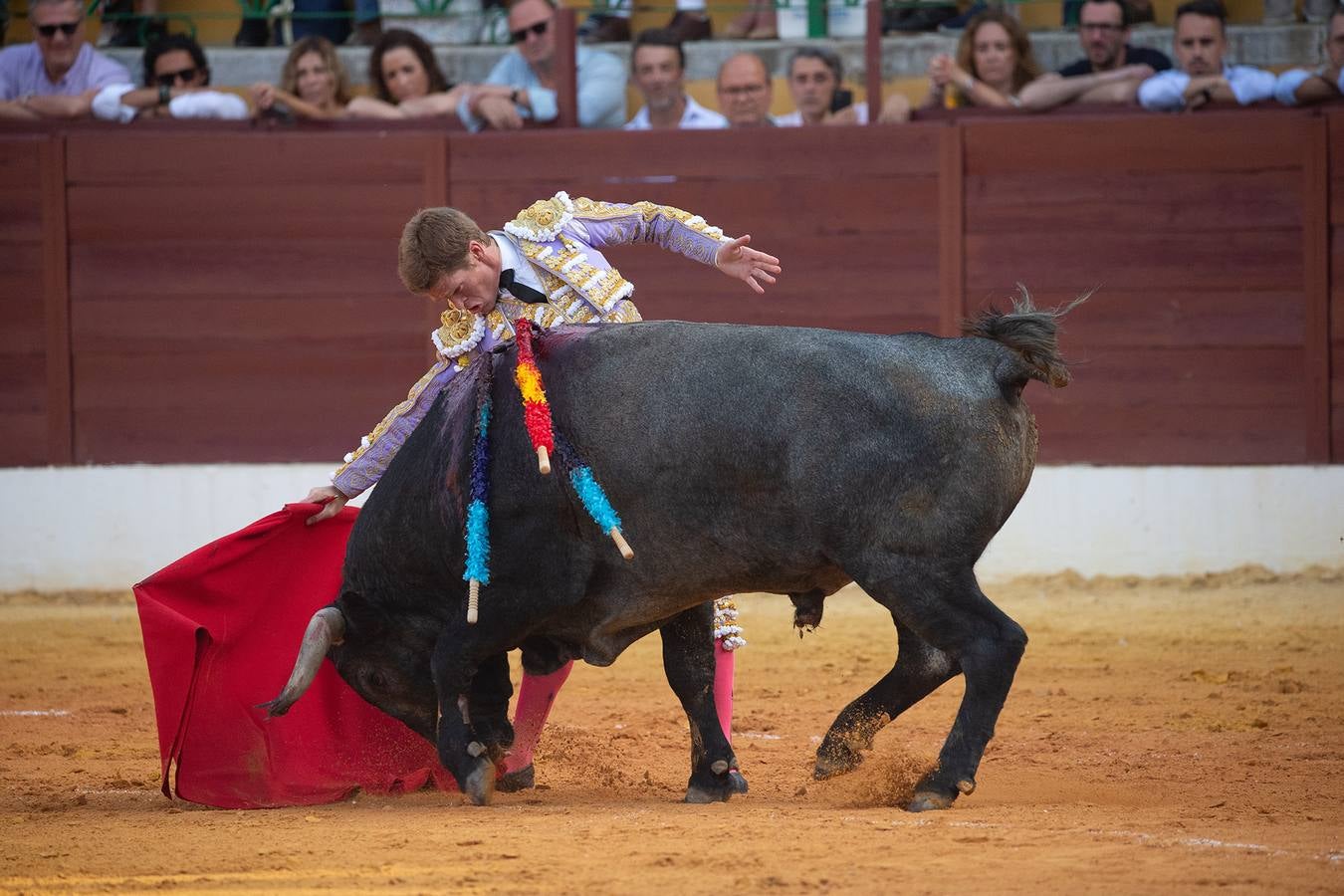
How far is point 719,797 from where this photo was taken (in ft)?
13.3

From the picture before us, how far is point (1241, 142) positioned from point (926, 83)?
1.65 m

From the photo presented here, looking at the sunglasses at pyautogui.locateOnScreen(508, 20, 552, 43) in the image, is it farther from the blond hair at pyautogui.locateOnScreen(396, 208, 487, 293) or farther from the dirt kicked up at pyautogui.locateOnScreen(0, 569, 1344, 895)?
the blond hair at pyautogui.locateOnScreen(396, 208, 487, 293)

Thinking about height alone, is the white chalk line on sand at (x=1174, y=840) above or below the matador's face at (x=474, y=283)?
below

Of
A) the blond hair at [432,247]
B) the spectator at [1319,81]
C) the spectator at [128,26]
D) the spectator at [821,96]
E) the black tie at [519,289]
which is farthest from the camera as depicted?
the spectator at [128,26]

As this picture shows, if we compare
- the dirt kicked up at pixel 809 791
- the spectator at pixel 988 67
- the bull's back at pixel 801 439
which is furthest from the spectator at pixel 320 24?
the bull's back at pixel 801 439

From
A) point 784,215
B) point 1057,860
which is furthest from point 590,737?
point 784,215

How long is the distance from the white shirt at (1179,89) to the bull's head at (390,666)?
4.76 m

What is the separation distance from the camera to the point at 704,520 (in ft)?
12.6

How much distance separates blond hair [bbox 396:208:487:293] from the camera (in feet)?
13.1

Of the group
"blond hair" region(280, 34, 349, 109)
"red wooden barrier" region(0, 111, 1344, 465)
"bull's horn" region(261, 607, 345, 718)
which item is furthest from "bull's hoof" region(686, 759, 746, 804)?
"blond hair" region(280, 34, 349, 109)

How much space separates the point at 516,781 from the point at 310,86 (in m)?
4.76

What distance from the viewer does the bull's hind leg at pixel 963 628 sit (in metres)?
3.68

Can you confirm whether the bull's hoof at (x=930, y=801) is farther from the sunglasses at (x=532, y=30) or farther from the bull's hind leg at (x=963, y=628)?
the sunglasses at (x=532, y=30)

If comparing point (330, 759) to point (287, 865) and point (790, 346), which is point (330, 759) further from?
point (790, 346)
